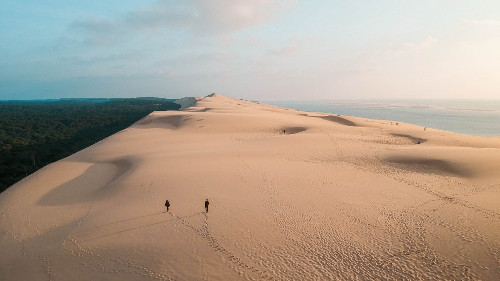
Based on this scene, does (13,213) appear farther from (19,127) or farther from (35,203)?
(19,127)

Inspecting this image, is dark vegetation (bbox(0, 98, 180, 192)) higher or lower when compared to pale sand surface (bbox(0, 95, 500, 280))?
lower

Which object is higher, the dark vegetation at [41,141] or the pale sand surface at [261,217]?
the pale sand surface at [261,217]

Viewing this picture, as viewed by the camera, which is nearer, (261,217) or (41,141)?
(261,217)

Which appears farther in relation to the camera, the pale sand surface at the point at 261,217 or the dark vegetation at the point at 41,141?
the dark vegetation at the point at 41,141

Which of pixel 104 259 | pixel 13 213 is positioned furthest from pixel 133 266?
pixel 13 213

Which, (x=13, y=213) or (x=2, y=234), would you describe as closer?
(x=2, y=234)

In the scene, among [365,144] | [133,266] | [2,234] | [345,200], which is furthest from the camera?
[365,144]

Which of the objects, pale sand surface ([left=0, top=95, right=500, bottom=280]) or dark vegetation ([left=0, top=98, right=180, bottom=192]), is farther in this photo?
dark vegetation ([left=0, top=98, right=180, bottom=192])

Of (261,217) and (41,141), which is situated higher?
(261,217)
